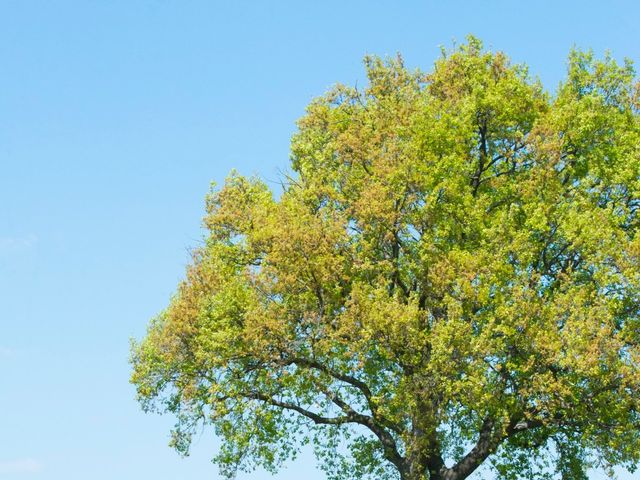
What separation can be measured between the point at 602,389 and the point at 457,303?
641 cm

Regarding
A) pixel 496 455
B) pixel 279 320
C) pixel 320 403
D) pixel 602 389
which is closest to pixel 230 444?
pixel 320 403

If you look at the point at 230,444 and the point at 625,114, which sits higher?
the point at 625,114

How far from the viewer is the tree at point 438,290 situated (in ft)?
110

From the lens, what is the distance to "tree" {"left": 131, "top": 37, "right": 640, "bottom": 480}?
33.7 m

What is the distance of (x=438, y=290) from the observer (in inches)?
1404

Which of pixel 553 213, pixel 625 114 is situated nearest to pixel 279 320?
pixel 553 213

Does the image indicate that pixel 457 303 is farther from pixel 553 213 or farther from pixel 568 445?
pixel 568 445

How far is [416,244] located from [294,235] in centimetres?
546

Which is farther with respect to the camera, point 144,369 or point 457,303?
point 144,369

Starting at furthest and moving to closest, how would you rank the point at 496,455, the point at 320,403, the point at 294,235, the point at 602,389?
the point at 496,455 < the point at 320,403 < the point at 294,235 < the point at 602,389

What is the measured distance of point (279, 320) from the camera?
35.9 metres

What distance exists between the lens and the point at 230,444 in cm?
3875

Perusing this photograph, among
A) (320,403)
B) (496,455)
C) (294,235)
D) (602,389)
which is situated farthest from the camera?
(496,455)

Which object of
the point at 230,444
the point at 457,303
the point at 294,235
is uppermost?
the point at 294,235
